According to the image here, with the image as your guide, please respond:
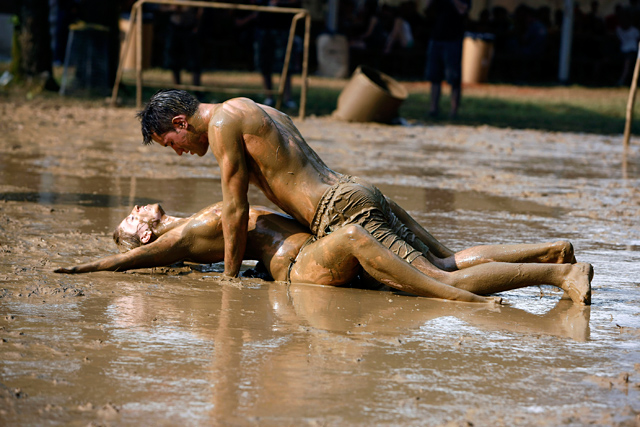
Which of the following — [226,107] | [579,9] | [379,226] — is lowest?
[379,226]

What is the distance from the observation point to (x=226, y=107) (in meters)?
4.33

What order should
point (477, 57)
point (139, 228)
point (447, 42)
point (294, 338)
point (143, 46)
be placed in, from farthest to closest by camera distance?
point (477, 57), point (143, 46), point (447, 42), point (139, 228), point (294, 338)

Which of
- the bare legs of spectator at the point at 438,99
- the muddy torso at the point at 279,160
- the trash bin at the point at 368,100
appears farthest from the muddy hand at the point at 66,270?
the bare legs of spectator at the point at 438,99

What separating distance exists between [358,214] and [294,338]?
3.21ft

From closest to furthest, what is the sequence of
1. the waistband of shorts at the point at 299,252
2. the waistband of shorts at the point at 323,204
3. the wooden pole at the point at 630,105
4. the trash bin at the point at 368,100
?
the waistband of shorts at the point at 323,204 → the waistband of shorts at the point at 299,252 → the wooden pole at the point at 630,105 → the trash bin at the point at 368,100

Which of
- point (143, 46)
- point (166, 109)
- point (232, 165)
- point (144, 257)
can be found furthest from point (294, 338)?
point (143, 46)

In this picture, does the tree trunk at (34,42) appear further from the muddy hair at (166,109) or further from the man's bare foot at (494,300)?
the man's bare foot at (494,300)

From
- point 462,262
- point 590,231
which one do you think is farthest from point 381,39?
point 462,262

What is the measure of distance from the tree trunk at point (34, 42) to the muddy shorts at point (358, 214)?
37.3ft

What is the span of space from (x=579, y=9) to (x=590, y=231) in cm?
1790

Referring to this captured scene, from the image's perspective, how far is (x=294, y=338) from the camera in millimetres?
3572

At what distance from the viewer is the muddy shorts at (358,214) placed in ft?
14.2

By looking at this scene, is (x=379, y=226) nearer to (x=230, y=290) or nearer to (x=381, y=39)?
(x=230, y=290)

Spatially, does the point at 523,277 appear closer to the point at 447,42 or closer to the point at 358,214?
the point at 358,214
